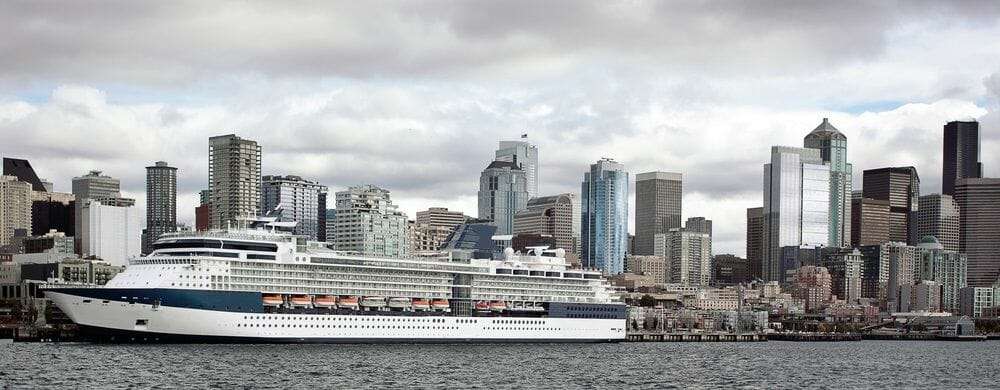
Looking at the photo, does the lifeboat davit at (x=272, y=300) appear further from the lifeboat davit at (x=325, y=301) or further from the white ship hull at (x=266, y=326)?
the lifeboat davit at (x=325, y=301)

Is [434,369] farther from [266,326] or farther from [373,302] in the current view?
[373,302]

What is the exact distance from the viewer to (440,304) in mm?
115500

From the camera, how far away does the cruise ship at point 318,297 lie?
325ft

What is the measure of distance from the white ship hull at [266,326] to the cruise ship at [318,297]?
77 millimetres

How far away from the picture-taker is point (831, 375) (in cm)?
9338

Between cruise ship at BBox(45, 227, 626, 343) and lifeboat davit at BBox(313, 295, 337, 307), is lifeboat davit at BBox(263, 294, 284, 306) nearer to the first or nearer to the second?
cruise ship at BBox(45, 227, 626, 343)

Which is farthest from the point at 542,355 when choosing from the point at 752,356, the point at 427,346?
the point at 752,356

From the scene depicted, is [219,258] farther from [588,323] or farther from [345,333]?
[588,323]

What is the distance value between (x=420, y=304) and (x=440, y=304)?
2.27 meters

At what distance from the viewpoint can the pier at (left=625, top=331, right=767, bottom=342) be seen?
166125 millimetres

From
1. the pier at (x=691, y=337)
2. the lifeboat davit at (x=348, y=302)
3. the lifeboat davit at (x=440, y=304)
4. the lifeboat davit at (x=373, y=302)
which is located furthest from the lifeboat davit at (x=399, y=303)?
the pier at (x=691, y=337)

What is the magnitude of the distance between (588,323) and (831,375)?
34936 millimetres

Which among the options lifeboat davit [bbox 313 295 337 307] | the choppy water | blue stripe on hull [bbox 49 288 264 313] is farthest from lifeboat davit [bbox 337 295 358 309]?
blue stripe on hull [bbox 49 288 264 313]

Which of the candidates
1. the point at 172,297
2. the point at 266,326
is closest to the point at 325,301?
the point at 266,326
